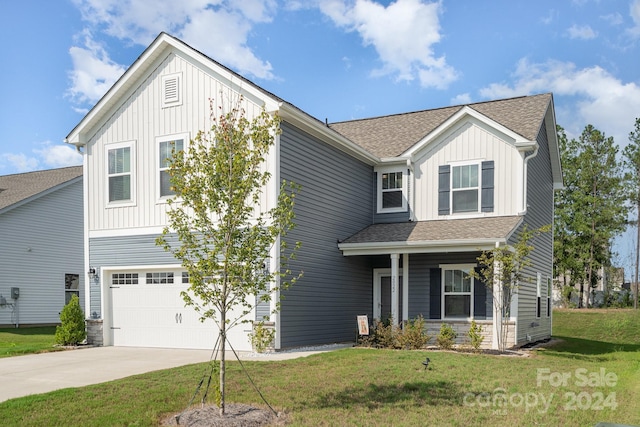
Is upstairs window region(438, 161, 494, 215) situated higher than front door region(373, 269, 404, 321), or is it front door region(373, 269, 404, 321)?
upstairs window region(438, 161, 494, 215)

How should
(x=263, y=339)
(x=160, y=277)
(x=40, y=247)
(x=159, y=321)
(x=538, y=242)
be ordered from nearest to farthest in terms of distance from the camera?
(x=263, y=339), (x=159, y=321), (x=160, y=277), (x=538, y=242), (x=40, y=247)

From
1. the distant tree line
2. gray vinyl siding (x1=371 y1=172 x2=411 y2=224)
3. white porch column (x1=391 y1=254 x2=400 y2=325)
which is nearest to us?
white porch column (x1=391 y1=254 x2=400 y2=325)

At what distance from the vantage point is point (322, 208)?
16484 millimetres

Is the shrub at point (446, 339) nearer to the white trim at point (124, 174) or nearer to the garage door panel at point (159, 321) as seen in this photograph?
the garage door panel at point (159, 321)

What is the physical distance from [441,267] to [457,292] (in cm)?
85

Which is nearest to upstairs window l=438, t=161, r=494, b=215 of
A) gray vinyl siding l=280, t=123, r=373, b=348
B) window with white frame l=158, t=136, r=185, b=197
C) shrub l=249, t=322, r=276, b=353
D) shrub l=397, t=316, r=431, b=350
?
gray vinyl siding l=280, t=123, r=373, b=348

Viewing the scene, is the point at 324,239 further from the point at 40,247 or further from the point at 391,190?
the point at 40,247

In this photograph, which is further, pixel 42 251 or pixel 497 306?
pixel 42 251

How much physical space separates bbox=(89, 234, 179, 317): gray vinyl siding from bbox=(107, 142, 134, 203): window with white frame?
1.18m

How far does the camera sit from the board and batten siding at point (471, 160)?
17266 millimetres

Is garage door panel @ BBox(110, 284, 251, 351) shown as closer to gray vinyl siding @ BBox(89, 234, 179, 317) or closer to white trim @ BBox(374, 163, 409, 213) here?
gray vinyl siding @ BBox(89, 234, 179, 317)

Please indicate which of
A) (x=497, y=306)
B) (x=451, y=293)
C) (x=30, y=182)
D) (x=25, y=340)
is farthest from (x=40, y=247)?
(x=497, y=306)

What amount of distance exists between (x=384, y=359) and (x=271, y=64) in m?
7.33

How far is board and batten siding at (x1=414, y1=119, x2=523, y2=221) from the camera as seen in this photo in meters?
17.3
